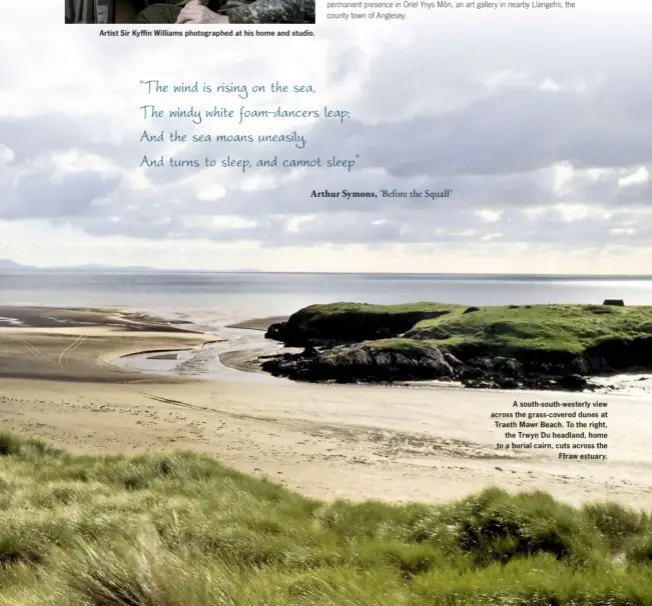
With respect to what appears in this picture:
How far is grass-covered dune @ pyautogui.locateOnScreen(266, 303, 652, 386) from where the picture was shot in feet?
10.0

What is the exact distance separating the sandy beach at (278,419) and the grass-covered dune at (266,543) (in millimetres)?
111

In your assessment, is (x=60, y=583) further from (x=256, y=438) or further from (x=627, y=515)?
(x=627, y=515)

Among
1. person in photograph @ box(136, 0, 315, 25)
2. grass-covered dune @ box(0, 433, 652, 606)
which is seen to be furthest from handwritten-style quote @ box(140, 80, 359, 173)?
grass-covered dune @ box(0, 433, 652, 606)

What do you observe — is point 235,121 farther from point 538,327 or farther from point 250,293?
point 538,327

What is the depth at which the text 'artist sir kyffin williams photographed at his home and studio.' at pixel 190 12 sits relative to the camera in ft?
9.92

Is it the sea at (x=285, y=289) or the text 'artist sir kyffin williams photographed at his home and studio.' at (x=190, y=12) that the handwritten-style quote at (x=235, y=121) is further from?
the sea at (x=285, y=289)

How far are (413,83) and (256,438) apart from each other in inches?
81.8

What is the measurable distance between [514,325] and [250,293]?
146 centimetres

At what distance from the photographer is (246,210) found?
10.2 feet

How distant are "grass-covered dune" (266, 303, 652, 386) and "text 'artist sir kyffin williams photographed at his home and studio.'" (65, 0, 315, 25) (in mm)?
1588

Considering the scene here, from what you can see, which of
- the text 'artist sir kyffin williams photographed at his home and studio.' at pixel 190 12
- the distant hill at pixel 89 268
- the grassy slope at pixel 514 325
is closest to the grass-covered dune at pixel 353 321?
the grassy slope at pixel 514 325

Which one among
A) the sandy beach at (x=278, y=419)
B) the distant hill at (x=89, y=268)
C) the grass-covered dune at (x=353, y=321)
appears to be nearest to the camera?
the sandy beach at (x=278, y=419)

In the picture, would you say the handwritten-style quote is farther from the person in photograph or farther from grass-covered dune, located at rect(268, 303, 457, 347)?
grass-covered dune, located at rect(268, 303, 457, 347)

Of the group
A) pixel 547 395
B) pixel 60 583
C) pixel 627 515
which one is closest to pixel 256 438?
pixel 60 583
